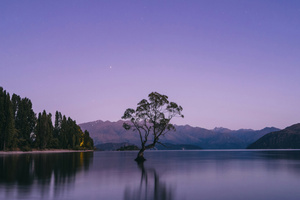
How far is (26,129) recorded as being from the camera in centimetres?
13012

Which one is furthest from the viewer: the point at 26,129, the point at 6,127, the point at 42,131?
the point at 42,131

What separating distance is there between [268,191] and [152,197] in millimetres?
9362

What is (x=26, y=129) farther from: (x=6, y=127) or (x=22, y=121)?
(x=6, y=127)

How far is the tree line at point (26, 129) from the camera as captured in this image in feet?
367

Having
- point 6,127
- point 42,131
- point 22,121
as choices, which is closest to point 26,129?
point 22,121

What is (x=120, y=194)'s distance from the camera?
19219 millimetres

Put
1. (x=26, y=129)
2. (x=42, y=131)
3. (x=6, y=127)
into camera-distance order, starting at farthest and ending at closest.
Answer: (x=42, y=131)
(x=26, y=129)
(x=6, y=127)

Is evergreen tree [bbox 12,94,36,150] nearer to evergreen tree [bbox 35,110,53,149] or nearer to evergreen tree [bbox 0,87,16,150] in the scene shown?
evergreen tree [bbox 35,110,53,149]

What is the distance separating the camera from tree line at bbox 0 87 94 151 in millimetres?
111938

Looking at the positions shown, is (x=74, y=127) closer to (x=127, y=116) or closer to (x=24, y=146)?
(x=24, y=146)

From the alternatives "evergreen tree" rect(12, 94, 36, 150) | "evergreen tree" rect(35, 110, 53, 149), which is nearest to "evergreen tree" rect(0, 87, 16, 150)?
"evergreen tree" rect(12, 94, 36, 150)

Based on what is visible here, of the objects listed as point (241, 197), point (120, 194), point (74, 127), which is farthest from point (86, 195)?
point (74, 127)

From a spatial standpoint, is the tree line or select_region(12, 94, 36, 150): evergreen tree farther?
select_region(12, 94, 36, 150): evergreen tree

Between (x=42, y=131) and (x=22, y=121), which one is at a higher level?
(x=22, y=121)
